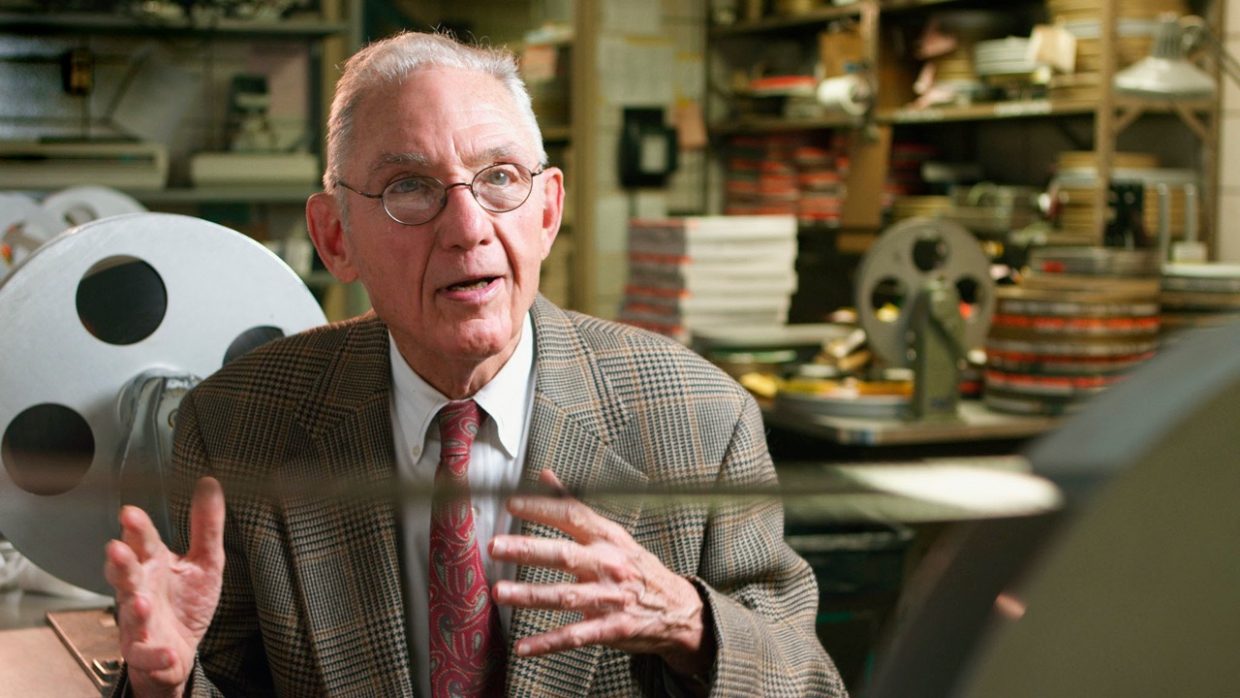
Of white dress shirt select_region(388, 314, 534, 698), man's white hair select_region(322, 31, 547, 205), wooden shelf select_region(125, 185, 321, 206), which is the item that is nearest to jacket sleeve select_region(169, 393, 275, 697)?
white dress shirt select_region(388, 314, 534, 698)

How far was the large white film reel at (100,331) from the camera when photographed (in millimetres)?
1521

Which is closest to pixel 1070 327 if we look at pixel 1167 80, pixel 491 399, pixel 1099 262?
pixel 1099 262

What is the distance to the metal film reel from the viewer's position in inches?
134

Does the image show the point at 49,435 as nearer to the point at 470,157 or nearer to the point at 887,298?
the point at 470,157

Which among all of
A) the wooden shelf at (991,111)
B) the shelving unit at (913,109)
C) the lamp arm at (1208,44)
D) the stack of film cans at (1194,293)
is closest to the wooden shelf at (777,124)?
the shelving unit at (913,109)

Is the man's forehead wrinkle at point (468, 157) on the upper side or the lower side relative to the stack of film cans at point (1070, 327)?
upper

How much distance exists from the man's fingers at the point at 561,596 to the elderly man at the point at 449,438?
25 centimetres

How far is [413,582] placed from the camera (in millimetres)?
1343

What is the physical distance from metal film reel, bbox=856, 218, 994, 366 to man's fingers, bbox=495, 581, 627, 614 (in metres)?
2.49

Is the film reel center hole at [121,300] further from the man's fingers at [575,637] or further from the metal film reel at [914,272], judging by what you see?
the metal film reel at [914,272]

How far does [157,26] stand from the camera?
439cm

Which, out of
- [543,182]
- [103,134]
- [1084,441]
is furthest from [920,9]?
[1084,441]

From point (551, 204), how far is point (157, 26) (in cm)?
334

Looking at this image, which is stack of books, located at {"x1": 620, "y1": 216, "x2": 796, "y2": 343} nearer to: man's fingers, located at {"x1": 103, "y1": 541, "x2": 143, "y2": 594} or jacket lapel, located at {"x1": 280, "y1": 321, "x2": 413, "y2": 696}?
jacket lapel, located at {"x1": 280, "y1": 321, "x2": 413, "y2": 696}
